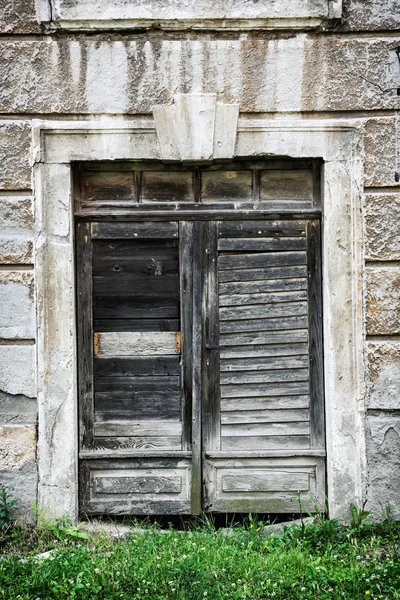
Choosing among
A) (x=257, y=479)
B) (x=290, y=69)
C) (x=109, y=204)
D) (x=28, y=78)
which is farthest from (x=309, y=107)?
(x=257, y=479)

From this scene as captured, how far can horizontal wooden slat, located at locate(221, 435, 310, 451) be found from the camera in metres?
4.39

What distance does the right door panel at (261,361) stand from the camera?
438 cm

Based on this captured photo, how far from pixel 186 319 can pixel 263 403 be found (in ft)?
2.60

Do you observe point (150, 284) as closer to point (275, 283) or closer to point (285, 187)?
point (275, 283)

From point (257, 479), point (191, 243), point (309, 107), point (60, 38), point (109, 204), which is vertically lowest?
point (257, 479)

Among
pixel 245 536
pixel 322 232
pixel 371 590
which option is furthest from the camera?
pixel 322 232

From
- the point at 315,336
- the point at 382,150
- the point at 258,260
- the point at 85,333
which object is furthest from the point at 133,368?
the point at 382,150

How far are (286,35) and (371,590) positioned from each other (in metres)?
3.39

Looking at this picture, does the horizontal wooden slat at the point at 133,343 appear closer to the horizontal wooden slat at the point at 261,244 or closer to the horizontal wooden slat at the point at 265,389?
the horizontal wooden slat at the point at 265,389

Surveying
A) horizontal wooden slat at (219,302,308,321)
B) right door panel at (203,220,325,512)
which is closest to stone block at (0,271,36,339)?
right door panel at (203,220,325,512)

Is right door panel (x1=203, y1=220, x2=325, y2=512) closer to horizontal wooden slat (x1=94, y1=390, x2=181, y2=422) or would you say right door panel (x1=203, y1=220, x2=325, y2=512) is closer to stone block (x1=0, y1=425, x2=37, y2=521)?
horizontal wooden slat (x1=94, y1=390, x2=181, y2=422)

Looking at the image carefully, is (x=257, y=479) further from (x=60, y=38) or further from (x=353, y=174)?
(x=60, y=38)

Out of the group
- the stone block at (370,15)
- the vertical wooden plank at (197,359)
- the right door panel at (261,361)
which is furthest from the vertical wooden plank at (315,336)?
the stone block at (370,15)

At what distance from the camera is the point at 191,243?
173 inches
